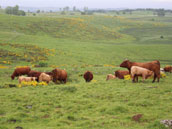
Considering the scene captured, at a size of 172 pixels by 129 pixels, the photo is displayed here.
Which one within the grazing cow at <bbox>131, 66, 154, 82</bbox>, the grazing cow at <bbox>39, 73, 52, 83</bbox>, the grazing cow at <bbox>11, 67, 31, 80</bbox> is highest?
the grazing cow at <bbox>131, 66, 154, 82</bbox>

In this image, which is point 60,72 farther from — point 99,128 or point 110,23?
point 110,23

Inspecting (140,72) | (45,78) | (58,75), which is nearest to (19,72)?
(45,78)

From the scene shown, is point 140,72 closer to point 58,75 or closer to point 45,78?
point 58,75

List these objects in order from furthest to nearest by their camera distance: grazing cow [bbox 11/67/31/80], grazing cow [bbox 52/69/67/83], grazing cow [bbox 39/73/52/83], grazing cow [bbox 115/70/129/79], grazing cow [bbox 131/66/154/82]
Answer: grazing cow [bbox 11/67/31/80]
grazing cow [bbox 115/70/129/79]
grazing cow [bbox 52/69/67/83]
grazing cow [bbox 39/73/52/83]
grazing cow [bbox 131/66/154/82]

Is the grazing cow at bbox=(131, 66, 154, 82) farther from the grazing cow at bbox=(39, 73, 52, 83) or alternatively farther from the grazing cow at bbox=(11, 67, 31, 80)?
the grazing cow at bbox=(11, 67, 31, 80)

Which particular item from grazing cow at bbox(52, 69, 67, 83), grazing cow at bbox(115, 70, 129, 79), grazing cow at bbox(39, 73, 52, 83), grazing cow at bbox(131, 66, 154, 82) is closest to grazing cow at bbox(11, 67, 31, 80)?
grazing cow at bbox(39, 73, 52, 83)

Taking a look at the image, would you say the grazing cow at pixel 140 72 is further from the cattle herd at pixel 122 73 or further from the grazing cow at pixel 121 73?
the grazing cow at pixel 121 73

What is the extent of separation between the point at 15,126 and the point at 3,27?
67182 mm

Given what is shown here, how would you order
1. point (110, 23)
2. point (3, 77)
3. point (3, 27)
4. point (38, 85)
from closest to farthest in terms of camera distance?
point (38, 85) < point (3, 77) < point (3, 27) < point (110, 23)

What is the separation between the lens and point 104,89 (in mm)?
→ 15297

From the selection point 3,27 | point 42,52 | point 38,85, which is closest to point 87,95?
point 38,85

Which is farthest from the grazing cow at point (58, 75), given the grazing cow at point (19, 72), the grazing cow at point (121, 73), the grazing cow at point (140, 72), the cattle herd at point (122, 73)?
the grazing cow at point (140, 72)

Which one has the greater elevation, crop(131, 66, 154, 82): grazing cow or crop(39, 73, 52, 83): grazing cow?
crop(131, 66, 154, 82): grazing cow

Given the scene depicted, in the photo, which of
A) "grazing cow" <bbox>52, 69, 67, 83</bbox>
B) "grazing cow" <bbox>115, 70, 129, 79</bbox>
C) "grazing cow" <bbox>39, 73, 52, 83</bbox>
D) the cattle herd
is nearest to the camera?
the cattle herd
